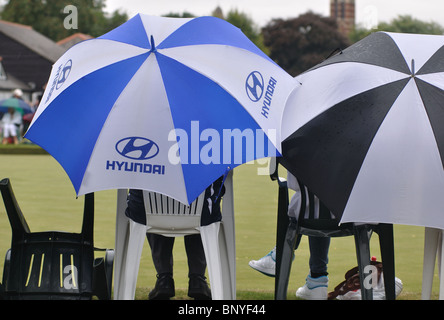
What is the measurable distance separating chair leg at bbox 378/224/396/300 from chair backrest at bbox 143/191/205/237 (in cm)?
127

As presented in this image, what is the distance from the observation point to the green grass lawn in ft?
20.8

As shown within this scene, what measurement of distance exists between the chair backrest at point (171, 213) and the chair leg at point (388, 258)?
1269 millimetres

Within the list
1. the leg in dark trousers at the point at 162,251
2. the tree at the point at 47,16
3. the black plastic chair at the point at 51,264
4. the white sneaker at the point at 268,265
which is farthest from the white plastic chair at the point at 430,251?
the tree at the point at 47,16

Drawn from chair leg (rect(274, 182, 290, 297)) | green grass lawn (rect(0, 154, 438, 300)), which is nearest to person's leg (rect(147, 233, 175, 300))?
green grass lawn (rect(0, 154, 438, 300))

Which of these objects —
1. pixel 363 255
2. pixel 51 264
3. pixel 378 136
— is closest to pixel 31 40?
pixel 51 264

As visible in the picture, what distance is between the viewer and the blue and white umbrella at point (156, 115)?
3951 millimetres

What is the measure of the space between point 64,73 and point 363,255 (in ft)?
7.25

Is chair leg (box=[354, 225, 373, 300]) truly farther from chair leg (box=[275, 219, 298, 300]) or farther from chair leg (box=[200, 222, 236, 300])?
chair leg (box=[200, 222, 236, 300])

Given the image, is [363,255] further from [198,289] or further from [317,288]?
[198,289]

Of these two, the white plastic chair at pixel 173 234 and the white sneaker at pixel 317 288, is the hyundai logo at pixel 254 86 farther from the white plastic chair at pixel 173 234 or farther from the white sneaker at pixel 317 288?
the white sneaker at pixel 317 288

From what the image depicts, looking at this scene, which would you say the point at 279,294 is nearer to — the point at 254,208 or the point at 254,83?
the point at 254,83

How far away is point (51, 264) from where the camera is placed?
183 inches
